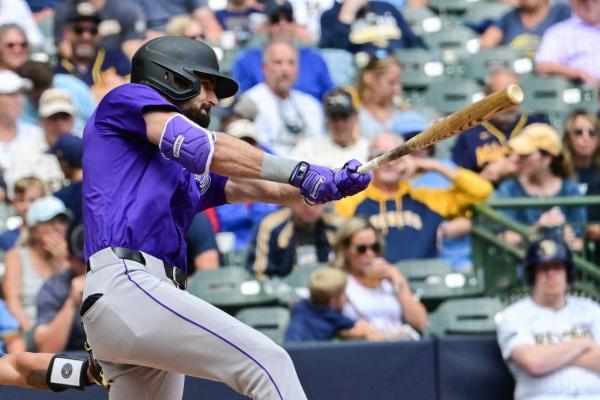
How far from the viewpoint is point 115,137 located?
409cm

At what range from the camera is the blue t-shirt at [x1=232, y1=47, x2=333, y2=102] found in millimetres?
9102

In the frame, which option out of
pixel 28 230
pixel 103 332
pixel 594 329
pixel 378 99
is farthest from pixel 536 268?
pixel 103 332

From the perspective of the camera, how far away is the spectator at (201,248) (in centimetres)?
721

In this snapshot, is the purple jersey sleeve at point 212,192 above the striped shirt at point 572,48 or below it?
below

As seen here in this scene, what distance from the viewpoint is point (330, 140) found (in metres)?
8.23

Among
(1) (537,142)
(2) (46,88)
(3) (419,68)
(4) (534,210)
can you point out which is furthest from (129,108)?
(3) (419,68)

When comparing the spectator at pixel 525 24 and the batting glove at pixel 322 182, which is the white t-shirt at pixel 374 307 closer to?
the batting glove at pixel 322 182

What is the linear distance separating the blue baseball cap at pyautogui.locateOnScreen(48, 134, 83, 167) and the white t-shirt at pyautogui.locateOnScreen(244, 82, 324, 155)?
A: 4.45 feet

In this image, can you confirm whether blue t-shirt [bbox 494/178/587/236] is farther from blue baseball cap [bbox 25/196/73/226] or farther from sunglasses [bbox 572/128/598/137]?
blue baseball cap [bbox 25/196/73/226]

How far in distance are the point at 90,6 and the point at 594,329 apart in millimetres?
4590

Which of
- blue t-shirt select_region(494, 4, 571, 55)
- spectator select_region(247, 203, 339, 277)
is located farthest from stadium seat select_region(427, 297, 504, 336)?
blue t-shirt select_region(494, 4, 571, 55)

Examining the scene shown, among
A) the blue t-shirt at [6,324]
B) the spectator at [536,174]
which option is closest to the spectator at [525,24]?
the spectator at [536,174]

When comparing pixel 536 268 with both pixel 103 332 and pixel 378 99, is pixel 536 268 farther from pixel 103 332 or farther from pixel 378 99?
pixel 103 332

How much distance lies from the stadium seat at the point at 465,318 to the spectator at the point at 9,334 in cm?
235
